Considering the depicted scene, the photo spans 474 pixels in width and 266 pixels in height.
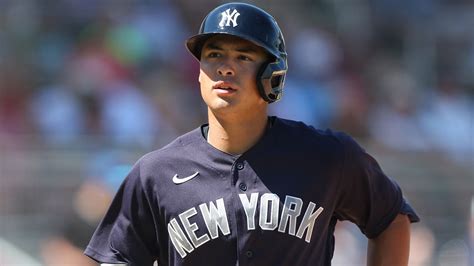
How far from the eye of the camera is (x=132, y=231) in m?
3.66

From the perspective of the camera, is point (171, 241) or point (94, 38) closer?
point (171, 241)

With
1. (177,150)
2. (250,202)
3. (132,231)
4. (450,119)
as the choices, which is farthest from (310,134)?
(450,119)

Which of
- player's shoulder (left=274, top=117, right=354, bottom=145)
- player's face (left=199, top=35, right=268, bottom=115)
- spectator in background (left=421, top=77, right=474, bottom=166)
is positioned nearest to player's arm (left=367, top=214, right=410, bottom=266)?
player's shoulder (left=274, top=117, right=354, bottom=145)

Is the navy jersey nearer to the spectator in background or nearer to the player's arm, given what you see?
the player's arm

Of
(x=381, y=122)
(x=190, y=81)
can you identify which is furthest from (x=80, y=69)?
(x=381, y=122)

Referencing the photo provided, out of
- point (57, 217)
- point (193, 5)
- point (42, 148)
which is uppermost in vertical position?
point (193, 5)

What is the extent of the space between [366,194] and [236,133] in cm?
52

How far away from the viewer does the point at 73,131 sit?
9.13 meters

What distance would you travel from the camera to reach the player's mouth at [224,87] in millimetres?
3531

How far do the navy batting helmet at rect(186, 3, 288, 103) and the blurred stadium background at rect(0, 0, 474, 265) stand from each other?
12.7 ft

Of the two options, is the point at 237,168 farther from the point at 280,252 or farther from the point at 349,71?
the point at 349,71

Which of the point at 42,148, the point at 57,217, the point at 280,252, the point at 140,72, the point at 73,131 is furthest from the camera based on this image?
the point at 140,72

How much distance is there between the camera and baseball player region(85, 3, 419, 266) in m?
3.51

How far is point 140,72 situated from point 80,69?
576 mm
